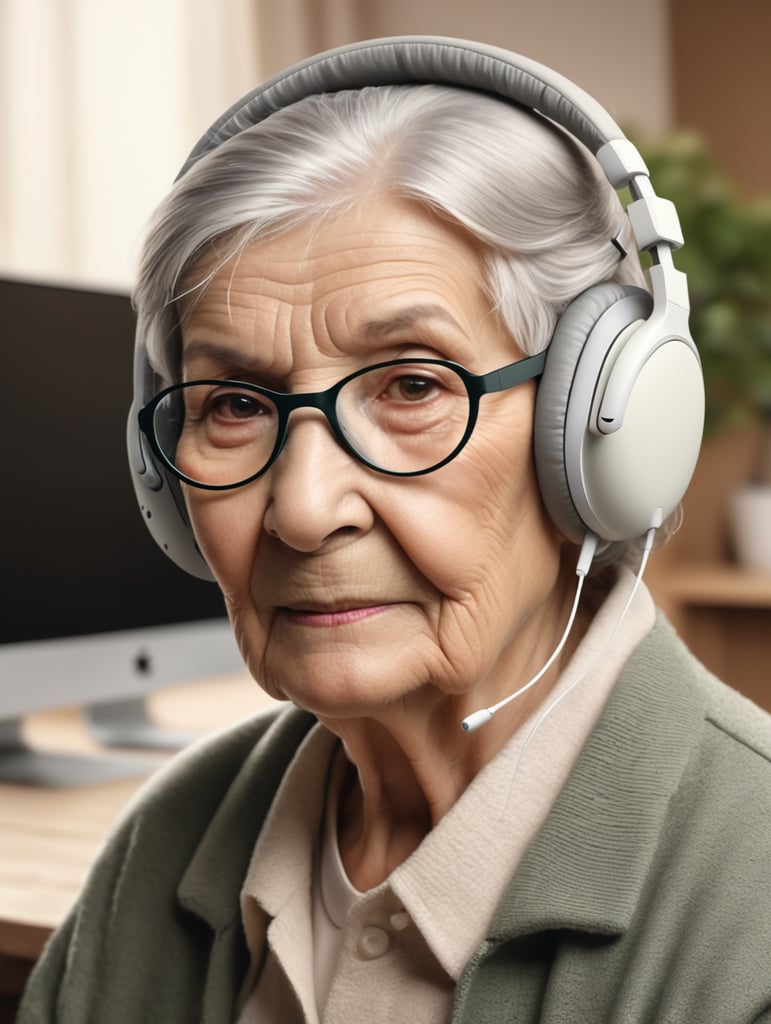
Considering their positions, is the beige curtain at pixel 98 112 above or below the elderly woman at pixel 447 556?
above

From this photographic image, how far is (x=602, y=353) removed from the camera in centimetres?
80

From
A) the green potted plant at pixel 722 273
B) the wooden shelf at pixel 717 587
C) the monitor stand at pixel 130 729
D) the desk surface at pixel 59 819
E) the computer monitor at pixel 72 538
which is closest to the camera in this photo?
the desk surface at pixel 59 819

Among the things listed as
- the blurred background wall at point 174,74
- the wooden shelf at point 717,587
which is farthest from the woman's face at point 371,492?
the wooden shelf at point 717,587

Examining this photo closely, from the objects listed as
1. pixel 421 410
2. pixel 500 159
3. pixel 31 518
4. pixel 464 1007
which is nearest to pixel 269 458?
pixel 421 410

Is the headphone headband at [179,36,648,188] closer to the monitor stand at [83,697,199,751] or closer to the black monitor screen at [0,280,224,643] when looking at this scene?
the black monitor screen at [0,280,224,643]

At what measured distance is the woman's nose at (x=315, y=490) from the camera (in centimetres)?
79

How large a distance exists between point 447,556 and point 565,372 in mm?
142

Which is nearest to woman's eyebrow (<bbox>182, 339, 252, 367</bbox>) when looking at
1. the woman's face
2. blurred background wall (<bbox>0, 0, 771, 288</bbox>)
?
the woman's face

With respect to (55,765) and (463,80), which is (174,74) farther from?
(463,80)

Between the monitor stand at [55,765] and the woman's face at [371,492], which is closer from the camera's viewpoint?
the woman's face at [371,492]

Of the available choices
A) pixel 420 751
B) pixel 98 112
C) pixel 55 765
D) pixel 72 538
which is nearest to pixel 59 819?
pixel 55 765

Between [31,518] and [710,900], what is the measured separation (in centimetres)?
120

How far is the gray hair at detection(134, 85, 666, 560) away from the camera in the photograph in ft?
2.64

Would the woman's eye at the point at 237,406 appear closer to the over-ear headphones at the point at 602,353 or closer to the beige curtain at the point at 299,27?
the over-ear headphones at the point at 602,353
